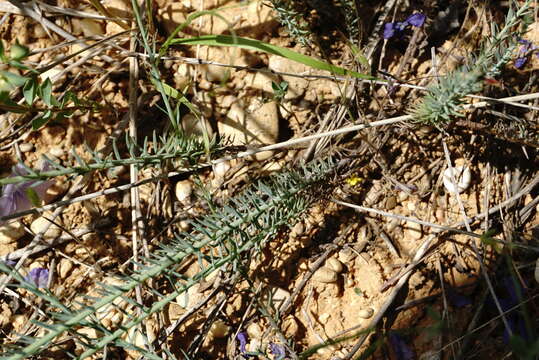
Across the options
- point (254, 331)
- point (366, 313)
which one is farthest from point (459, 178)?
point (254, 331)

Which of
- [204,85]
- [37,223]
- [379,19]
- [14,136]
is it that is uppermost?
[379,19]

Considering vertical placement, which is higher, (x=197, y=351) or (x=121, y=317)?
(x=121, y=317)

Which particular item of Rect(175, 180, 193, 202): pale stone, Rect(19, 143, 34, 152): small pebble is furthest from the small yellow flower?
Rect(19, 143, 34, 152): small pebble

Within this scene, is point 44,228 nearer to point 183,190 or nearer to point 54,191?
point 54,191

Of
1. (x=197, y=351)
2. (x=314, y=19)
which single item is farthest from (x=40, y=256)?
(x=314, y=19)

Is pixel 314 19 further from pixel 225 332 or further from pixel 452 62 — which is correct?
pixel 225 332

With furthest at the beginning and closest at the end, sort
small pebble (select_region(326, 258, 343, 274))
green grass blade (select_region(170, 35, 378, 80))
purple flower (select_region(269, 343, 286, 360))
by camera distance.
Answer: small pebble (select_region(326, 258, 343, 274)) → purple flower (select_region(269, 343, 286, 360)) → green grass blade (select_region(170, 35, 378, 80))

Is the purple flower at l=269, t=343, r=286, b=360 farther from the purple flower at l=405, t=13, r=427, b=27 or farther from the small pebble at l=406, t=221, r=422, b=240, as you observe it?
the purple flower at l=405, t=13, r=427, b=27
